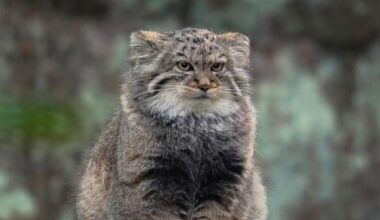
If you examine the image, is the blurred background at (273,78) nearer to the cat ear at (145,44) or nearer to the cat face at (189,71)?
the cat ear at (145,44)

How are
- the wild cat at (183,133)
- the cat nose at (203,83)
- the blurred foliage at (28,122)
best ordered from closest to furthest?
1. the blurred foliage at (28,122)
2. the cat nose at (203,83)
3. the wild cat at (183,133)

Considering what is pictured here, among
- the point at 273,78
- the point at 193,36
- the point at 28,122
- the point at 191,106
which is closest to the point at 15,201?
the point at 273,78

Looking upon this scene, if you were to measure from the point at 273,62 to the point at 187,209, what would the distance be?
7.26 meters

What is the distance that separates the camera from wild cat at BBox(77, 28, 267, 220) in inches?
347

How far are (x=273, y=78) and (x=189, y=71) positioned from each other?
24.1ft

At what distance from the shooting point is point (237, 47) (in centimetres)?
907

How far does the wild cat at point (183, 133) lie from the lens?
882cm

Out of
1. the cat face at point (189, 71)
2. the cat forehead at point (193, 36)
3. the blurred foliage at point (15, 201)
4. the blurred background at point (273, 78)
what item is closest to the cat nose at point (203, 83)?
the cat face at point (189, 71)

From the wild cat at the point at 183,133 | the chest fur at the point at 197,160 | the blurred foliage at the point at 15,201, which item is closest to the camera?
the wild cat at the point at 183,133

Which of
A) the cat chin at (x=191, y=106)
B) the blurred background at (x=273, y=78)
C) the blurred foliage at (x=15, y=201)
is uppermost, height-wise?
the cat chin at (x=191, y=106)

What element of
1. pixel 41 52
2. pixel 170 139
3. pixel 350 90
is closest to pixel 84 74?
pixel 41 52

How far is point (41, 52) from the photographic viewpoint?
15.6 meters

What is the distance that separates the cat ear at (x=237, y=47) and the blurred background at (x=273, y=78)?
20.2ft

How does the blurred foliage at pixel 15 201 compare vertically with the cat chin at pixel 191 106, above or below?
below
